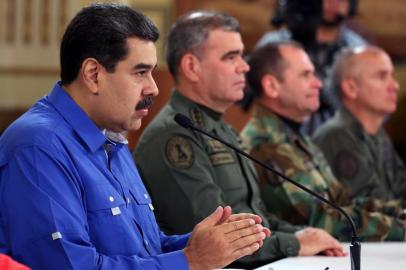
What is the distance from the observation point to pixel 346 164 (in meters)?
4.56

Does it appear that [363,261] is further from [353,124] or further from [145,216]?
[353,124]

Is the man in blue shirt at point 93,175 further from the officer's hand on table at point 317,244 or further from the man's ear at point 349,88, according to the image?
the man's ear at point 349,88

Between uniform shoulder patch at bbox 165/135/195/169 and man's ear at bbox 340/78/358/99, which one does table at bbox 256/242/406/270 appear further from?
man's ear at bbox 340/78/358/99

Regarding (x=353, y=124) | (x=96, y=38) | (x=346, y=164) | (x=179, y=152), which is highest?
(x=96, y=38)

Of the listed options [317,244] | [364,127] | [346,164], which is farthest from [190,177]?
[364,127]

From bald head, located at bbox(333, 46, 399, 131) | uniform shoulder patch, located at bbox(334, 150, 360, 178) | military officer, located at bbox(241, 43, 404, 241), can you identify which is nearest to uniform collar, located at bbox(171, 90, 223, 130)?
military officer, located at bbox(241, 43, 404, 241)

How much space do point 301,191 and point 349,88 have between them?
3.96ft

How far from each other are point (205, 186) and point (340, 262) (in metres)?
0.49

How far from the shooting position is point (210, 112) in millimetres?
3639

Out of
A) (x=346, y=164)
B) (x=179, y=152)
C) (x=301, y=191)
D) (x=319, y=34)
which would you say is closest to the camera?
(x=179, y=152)

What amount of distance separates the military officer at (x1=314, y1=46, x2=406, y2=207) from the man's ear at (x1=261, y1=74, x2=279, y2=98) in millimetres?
501

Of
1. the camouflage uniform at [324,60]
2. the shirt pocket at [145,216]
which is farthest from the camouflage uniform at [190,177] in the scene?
the camouflage uniform at [324,60]

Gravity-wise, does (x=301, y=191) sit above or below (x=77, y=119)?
below

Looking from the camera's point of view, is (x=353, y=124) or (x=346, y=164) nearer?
(x=346, y=164)
